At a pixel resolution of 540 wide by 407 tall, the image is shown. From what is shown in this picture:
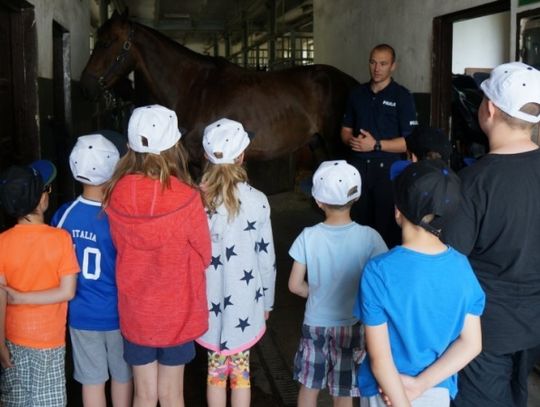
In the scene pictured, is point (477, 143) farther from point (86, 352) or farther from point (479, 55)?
point (86, 352)

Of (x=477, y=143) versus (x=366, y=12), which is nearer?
(x=477, y=143)

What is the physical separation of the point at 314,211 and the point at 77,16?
3.17 m

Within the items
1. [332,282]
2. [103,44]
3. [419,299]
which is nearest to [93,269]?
[332,282]

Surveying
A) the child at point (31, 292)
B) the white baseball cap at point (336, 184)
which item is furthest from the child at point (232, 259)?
the child at point (31, 292)

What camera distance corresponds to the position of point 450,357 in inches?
55.9

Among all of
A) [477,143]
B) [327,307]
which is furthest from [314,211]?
[327,307]

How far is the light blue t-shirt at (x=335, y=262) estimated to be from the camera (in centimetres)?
193

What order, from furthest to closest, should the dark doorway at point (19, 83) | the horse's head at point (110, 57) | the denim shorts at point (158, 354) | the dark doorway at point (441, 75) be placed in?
1. the horse's head at point (110, 57)
2. the dark doorway at point (441, 75)
3. the dark doorway at point (19, 83)
4. the denim shorts at point (158, 354)

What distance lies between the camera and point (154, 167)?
1.83 metres

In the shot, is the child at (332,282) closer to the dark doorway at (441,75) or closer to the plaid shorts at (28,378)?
the plaid shorts at (28,378)

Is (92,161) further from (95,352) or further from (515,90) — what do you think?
(515,90)

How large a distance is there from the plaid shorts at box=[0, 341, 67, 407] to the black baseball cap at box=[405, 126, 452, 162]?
5.01ft

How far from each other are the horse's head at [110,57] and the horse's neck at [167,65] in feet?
0.29

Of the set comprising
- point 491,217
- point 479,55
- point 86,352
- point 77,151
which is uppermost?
point 479,55
